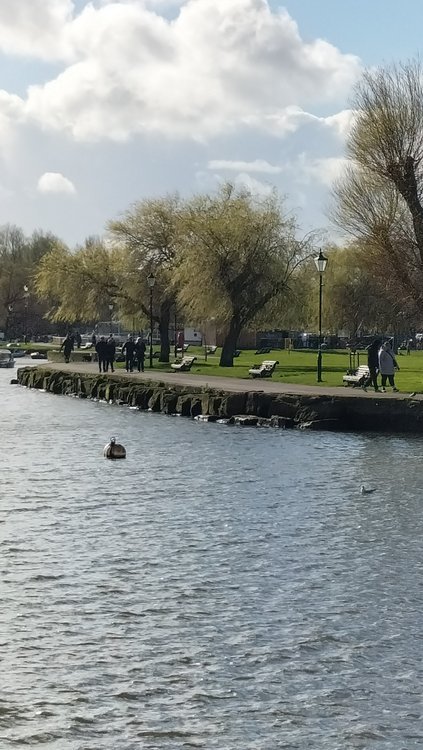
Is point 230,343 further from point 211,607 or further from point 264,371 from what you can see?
point 211,607

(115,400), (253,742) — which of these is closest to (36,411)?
(115,400)

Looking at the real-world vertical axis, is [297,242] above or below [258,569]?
above

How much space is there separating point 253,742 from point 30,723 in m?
1.81

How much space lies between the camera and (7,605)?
43.7ft

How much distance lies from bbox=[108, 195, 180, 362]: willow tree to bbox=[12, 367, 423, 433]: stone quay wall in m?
19.4

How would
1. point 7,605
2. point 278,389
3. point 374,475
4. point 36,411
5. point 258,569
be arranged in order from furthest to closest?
1. point 36,411
2. point 278,389
3. point 374,475
4. point 258,569
5. point 7,605

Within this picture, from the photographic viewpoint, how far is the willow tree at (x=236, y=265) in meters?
56.5

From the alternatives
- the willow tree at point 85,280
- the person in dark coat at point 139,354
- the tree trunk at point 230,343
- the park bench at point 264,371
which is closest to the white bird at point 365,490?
the park bench at point 264,371

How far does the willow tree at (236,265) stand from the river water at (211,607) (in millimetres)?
30865

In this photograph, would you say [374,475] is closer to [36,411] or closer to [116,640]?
[116,640]

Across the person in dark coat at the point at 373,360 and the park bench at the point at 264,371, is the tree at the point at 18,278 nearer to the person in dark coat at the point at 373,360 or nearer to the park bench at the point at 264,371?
the park bench at the point at 264,371

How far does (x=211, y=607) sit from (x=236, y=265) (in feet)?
145

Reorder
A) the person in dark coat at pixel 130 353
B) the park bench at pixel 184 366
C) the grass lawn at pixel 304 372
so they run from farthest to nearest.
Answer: the person in dark coat at pixel 130 353 < the park bench at pixel 184 366 < the grass lawn at pixel 304 372

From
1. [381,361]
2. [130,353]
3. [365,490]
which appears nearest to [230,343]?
[130,353]
